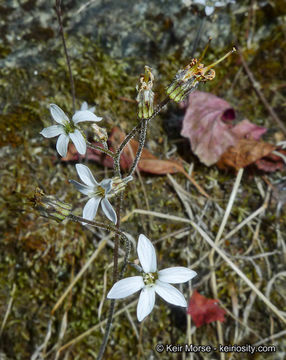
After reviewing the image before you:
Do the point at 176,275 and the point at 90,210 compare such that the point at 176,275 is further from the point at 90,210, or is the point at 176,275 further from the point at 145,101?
the point at 145,101

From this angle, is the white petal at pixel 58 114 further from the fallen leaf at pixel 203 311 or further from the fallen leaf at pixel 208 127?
the fallen leaf at pixel 203 311

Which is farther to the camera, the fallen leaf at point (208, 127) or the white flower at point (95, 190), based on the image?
the fallen leaf at point (208, 127)

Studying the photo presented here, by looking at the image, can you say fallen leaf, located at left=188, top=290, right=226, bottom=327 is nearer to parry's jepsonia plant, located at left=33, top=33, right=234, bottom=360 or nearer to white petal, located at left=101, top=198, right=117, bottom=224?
parry's jepsonia plant, located at left=33, top=33, right=234, bottom=360

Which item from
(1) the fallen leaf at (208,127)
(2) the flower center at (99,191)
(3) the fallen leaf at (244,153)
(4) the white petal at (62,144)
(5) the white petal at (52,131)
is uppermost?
(1) the fallen leaf at (208,127)

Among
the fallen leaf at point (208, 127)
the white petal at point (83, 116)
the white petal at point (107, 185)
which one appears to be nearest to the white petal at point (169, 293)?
the white petal at point (107, 185)

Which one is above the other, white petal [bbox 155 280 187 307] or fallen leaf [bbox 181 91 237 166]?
fallen leaf [bbox 181 91 237 166]

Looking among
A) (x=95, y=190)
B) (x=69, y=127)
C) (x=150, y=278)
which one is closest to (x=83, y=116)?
(x=69, y=127)

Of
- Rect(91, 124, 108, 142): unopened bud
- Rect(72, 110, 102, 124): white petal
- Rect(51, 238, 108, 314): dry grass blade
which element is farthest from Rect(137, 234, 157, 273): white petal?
Rect(51, 238, 108, 314): dry grass blade
